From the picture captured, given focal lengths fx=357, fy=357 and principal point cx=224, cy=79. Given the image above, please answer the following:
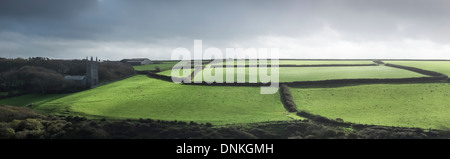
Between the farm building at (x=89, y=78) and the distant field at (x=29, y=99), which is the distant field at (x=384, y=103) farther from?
the farm building at (x=89, y=78)

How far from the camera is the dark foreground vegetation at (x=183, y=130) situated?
35.4 m

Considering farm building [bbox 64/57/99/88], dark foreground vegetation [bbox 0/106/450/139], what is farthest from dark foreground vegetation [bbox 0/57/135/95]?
dark foreground vegetation [bbox 0/106/450/139]

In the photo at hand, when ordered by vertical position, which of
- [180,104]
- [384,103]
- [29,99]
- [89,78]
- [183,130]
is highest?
[89,78]

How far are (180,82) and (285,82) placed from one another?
20.1 m

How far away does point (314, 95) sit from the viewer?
183ft

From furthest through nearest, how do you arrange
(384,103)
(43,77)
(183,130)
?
(43,77) → (384,103) → (183,130)

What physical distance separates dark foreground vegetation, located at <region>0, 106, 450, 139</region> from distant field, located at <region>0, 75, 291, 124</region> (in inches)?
123

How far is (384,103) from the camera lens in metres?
49.9

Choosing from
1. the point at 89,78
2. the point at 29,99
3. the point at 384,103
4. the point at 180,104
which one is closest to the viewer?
the point at 384,103

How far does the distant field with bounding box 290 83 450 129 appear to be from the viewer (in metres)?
40.9

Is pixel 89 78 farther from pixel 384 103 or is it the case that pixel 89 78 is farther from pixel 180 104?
pixel 384 103

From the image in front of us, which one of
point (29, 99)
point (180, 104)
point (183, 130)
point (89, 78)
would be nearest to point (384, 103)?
point (180, 104)

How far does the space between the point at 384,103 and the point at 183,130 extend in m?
29.5
